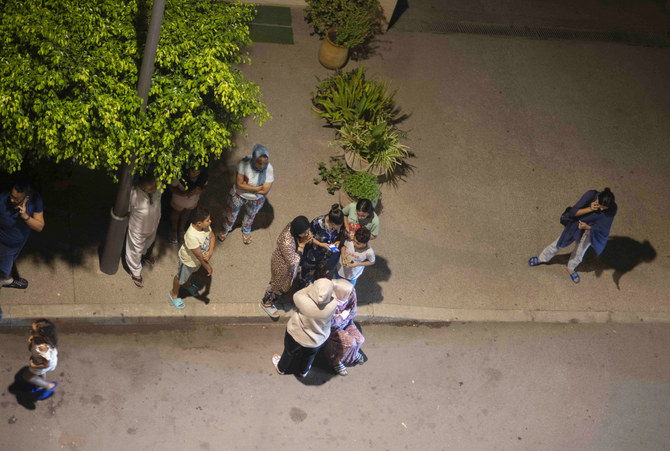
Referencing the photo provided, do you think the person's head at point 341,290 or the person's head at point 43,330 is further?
the person's head at point 341,290

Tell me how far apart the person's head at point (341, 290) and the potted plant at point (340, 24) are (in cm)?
567

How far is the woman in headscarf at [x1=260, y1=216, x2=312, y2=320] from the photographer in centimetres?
787

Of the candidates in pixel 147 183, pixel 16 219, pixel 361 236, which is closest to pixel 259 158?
pixel 147 183

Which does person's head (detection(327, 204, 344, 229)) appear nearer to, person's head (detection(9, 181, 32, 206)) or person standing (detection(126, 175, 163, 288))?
person standing (detection(126, 175, 163, 288))

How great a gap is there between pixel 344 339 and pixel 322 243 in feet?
3.86

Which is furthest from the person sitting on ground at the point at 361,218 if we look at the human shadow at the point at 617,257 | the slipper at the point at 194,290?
the human shadow at the point at 617,257

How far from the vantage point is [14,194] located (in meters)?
7.39

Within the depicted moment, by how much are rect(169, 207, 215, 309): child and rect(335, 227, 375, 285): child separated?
1616 mm

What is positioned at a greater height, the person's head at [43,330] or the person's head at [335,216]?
the person's head at [335,216]

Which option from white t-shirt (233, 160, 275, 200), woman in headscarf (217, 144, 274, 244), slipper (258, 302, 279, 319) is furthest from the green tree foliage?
slipper (258, 302, 279, 319)

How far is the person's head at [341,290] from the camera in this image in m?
7.52

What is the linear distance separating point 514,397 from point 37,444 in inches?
227

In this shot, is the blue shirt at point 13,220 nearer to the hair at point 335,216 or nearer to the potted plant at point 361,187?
the hair at point 335,216

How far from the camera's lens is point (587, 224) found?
9688 millimetres
